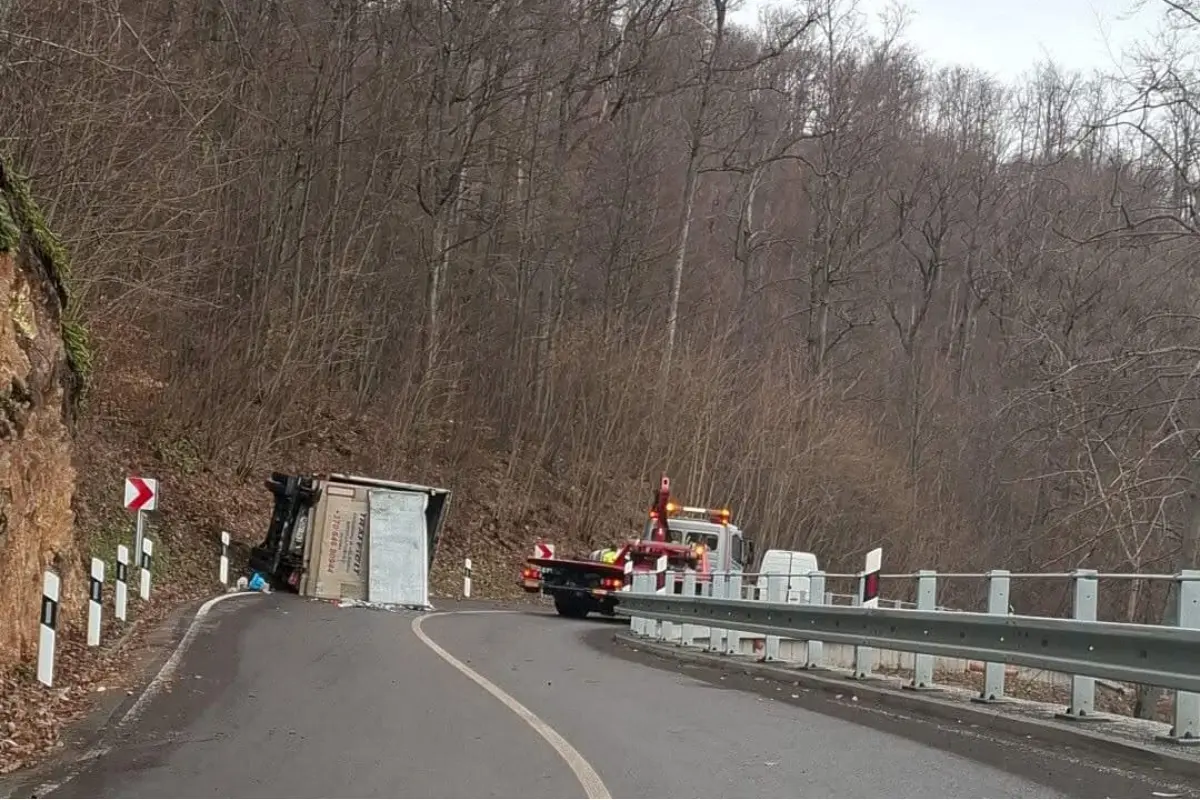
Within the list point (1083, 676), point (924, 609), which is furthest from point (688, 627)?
point (1083, 676)

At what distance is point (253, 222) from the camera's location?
107 feet

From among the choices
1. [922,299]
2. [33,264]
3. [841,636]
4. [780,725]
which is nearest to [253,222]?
[33,264]

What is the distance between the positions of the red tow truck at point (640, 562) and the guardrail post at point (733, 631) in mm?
8680

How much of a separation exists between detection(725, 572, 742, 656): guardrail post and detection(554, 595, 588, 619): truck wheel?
10.5 metres

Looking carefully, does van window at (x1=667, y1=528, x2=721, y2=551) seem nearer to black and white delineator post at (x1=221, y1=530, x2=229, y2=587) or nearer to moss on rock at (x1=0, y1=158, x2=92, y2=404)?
black and white delineator post at (x1=221, y1=530, x2=229, y2=587)

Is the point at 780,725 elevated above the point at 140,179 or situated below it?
below

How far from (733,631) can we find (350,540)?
1154 centimetres

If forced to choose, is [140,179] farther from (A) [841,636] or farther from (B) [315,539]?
(A) [841,636]

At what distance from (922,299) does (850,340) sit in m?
4.32

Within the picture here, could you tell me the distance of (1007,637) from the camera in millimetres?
9328

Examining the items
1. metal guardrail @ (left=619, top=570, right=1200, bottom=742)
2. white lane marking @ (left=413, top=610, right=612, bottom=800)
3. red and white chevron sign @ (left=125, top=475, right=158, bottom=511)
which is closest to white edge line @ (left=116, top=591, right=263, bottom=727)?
red and white chevron sign @ (left=125, top=475, right=158, bottom=511)

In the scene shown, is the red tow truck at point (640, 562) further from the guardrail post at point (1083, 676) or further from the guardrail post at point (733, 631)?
the guardrail post at point (1083, 676)

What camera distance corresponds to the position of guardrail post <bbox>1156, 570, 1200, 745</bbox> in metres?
7.50

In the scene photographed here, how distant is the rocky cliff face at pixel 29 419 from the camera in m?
10.5
